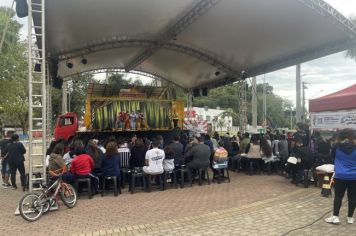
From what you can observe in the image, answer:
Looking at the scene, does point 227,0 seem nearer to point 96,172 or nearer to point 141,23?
point 141,23

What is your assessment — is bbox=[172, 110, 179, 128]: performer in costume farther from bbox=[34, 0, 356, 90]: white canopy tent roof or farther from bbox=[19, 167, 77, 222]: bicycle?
bbox=[19, 167, 77, 222]: bicycle

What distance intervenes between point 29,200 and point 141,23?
8.29 metres

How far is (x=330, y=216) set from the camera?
7.16 m

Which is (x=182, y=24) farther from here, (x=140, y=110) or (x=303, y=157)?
(x=303, y=157)

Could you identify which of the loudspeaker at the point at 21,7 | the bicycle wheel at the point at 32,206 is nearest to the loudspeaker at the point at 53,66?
the loudspeaker at the point at 21,7

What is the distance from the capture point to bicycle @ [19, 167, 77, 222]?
24.1 ft

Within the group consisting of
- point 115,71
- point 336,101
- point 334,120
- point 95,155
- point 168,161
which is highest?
point 115,71

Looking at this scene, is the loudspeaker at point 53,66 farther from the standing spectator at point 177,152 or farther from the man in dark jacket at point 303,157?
the man in dark jacket at point 303,157

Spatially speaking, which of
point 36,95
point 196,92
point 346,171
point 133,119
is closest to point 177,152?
point 36,95

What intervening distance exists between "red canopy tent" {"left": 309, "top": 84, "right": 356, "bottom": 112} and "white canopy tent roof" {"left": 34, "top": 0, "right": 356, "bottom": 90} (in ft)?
5.41

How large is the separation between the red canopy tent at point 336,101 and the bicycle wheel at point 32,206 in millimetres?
8471

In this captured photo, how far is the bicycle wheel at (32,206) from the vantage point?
24.1 ft

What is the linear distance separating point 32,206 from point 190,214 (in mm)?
3077

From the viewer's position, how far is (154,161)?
32.6 ft
